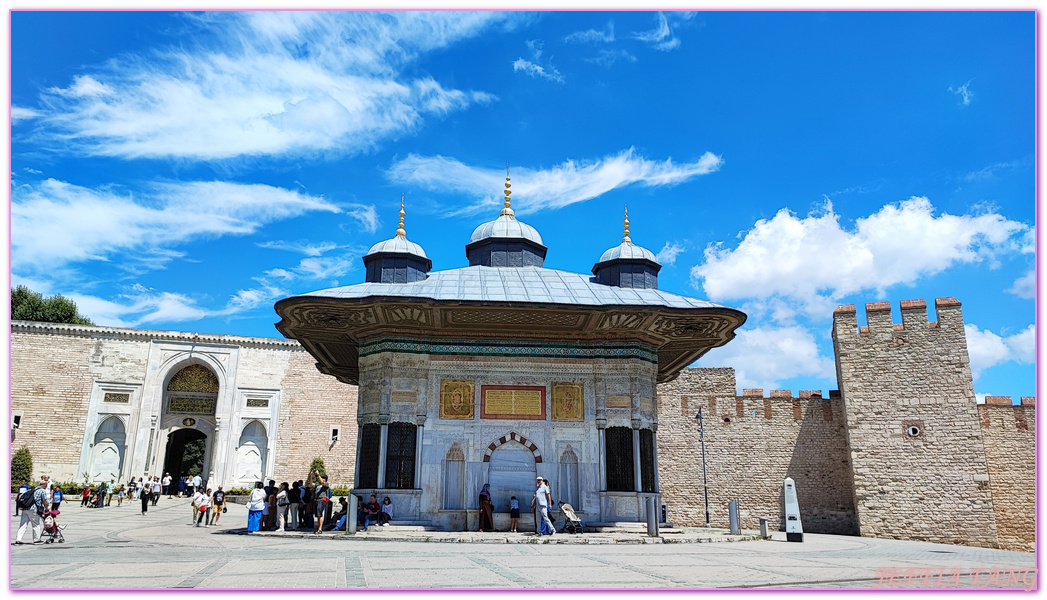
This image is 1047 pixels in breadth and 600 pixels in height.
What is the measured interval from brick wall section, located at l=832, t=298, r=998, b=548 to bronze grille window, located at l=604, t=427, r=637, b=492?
40.4ft

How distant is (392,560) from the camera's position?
8.78 m

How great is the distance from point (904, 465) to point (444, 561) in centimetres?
1936

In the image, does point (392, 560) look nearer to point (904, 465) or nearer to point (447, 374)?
point (447, 374)

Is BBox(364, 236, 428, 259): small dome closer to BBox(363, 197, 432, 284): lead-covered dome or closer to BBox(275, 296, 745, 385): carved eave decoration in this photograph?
BBox(363, 197, 432, 284): lead-covered dome

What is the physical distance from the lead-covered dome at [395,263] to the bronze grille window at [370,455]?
134 inches

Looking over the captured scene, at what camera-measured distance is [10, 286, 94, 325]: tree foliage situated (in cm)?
3722

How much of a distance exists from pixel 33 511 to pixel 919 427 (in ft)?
76.8

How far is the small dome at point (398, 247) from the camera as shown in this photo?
16.2 metres

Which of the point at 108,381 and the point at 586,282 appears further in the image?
the point at 108,381

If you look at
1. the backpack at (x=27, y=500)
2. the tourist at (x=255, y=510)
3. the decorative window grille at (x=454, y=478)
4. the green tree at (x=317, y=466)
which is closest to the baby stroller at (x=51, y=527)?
the backpack at (x=27, y=500)

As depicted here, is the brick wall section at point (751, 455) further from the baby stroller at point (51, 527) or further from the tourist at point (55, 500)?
the baby stroller at point (51, 527)

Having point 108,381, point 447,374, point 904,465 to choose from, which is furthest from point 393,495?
point 108,381

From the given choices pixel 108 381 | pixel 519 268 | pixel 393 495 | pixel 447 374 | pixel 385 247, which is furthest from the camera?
pixel 108 381

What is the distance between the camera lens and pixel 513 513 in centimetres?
1378
